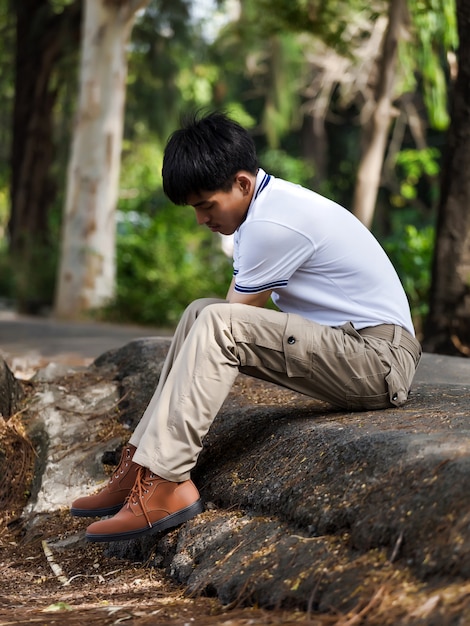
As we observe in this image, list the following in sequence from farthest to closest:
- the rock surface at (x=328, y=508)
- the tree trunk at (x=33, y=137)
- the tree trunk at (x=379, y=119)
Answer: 1. the tree trunk at (x=33, y=137)
2. the tree trunk at (x=379, y=119)
3. the rock surface at (x=328, y=508)

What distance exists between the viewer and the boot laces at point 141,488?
121 inches

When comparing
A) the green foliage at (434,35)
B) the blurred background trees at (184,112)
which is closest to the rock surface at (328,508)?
the blurred background trees at (184,112)

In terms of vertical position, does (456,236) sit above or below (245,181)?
below

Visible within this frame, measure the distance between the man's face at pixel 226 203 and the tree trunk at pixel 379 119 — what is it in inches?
287

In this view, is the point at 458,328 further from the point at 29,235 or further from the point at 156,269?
the point at 29,235

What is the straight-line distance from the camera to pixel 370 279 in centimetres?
341

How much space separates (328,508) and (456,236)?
13.8 ft

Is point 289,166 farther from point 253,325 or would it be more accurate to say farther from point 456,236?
point 253,325

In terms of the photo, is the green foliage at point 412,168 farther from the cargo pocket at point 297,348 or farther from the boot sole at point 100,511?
the boot sole at point 100,511

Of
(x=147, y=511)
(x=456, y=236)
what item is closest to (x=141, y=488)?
(x=147, y=511)

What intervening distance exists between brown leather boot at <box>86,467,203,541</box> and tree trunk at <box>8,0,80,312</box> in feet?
36.4

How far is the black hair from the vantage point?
3.22m

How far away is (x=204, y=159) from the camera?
3223 mm

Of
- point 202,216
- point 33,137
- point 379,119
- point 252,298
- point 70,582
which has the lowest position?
point 70,582
